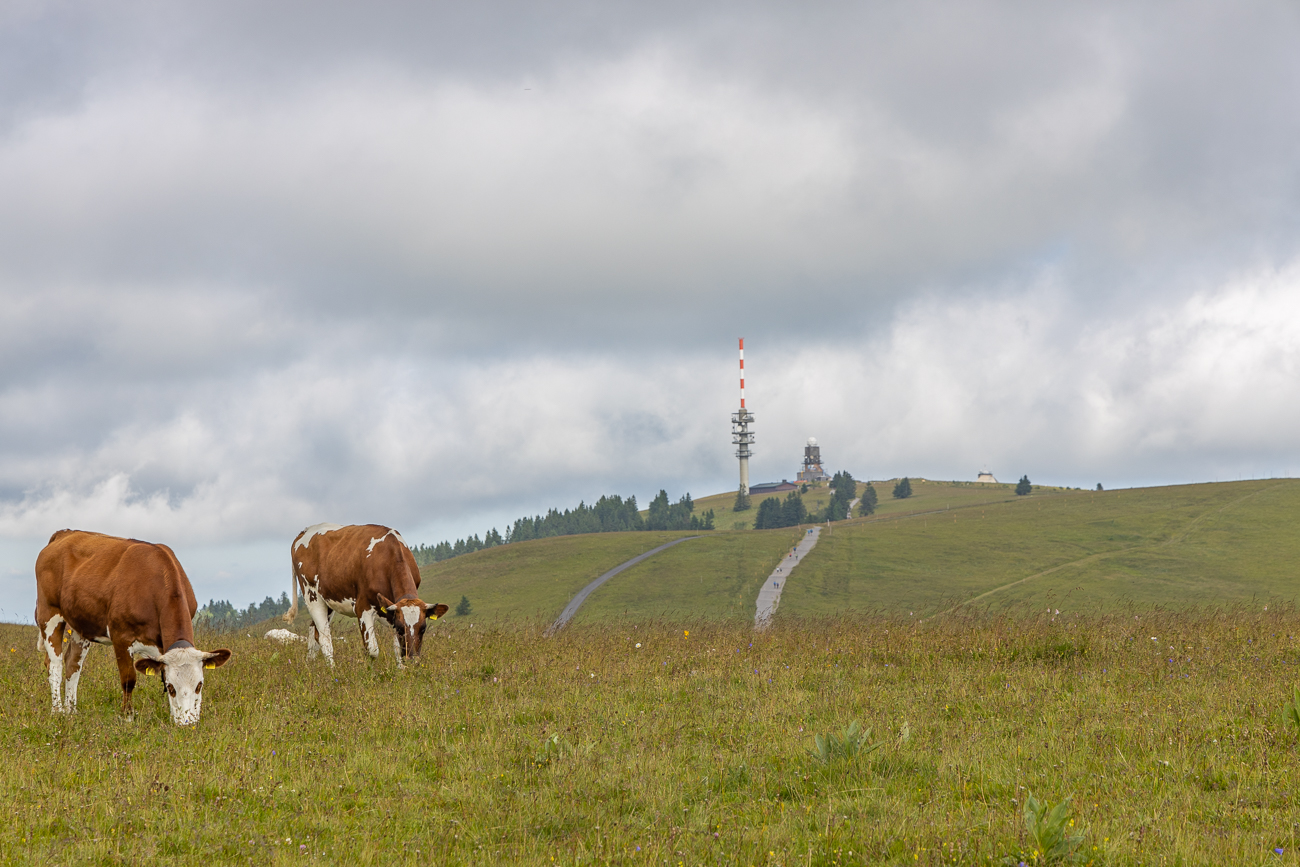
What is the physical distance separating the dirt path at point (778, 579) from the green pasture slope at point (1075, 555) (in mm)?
1382

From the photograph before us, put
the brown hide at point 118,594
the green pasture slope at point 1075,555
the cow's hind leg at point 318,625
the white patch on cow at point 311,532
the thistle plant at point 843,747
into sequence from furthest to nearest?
the green pasture slope at point 1075,555 < the white patch on cow at point 311,532 < the cow's hind leg at point 318,625 < the brown hide at point 118,594 < the thistle plant at point 843,747

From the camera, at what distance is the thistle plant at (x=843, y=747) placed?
9133 millimetres

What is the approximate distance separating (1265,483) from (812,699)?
503ft

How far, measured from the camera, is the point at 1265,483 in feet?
442

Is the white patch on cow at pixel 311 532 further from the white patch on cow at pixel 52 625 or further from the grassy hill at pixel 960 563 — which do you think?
the grassy hill at pixel 960 563

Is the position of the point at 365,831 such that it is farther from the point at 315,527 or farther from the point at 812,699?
the point at 315,527

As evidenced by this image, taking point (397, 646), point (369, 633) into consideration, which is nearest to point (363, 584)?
point (369, 633)

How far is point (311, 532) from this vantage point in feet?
61.8

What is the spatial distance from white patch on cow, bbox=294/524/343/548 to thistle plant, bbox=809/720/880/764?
12.5m

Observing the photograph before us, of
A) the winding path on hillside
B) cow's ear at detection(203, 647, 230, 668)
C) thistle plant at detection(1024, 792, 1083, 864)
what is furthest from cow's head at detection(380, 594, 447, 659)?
the winding path on hillside

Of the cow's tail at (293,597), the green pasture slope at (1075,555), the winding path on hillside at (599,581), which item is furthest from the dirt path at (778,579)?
the cow's tail at (293,597)

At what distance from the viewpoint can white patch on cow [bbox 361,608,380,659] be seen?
53.5 feet

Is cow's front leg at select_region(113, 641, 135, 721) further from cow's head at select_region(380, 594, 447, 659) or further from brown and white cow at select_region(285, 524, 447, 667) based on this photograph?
cow's head at select_region(380, 594, 447, 659)

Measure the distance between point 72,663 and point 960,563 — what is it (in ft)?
321
